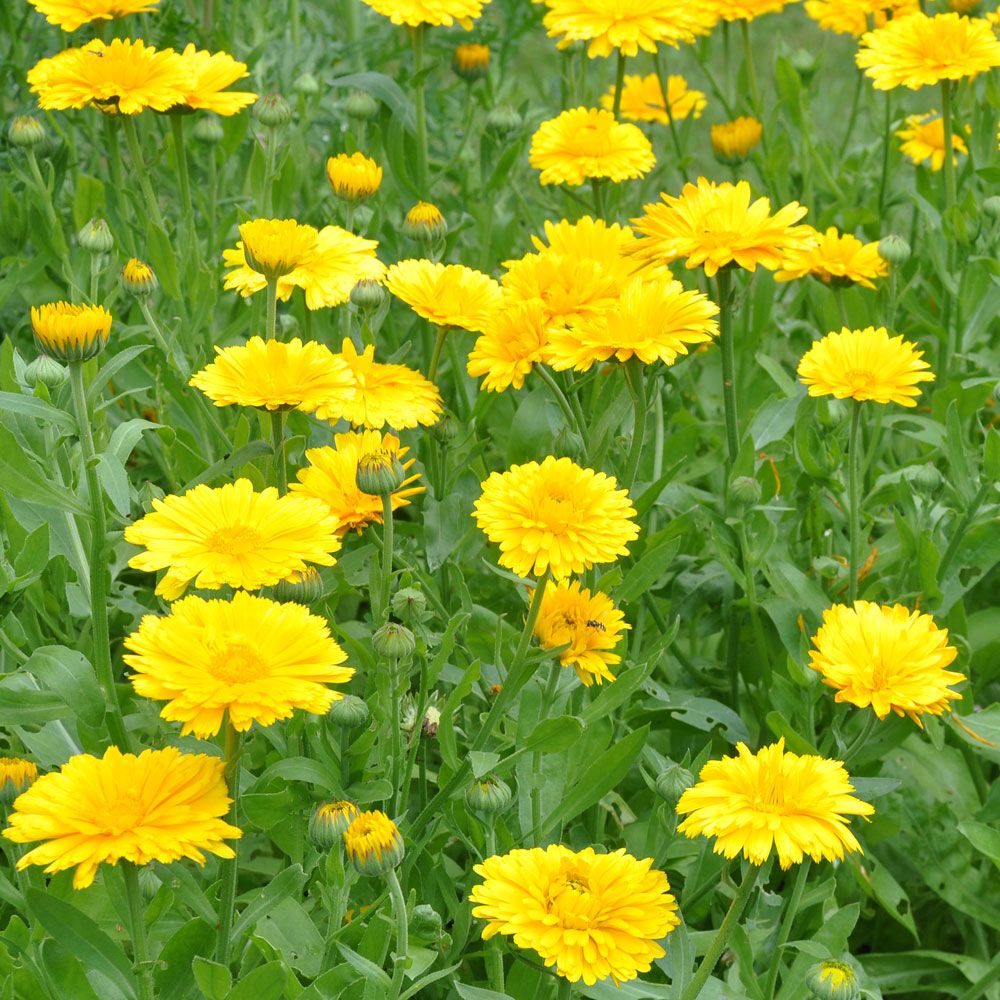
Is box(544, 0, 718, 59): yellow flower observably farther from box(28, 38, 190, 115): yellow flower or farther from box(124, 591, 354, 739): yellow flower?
box(124, 591, 354, 739): yellow flower

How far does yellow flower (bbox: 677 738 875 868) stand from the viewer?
136 cm

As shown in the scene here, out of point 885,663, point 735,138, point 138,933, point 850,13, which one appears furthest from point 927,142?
point 138,933

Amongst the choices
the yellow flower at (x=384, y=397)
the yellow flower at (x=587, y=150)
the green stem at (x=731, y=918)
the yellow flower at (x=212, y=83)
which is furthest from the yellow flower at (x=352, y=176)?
the green stem at (x=731, y=918)

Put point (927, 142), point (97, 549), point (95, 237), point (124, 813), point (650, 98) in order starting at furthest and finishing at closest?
point (650, 98)
point (927, 142)
point (95, 237)
point (97, 549)
point (124, 813)

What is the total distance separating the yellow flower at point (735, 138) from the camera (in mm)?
2773

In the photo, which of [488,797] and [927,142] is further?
[927,142]

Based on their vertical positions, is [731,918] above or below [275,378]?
below

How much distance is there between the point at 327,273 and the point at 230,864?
87 centimetres

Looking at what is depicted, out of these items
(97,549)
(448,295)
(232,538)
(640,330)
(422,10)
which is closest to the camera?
(232,538)

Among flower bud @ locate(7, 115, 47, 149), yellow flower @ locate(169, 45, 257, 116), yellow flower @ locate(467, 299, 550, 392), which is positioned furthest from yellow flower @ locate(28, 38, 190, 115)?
yellow flower @ locate(467, 299, 550, 392)

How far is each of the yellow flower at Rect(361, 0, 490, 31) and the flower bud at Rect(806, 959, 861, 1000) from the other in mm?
1622

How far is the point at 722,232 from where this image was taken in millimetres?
1902

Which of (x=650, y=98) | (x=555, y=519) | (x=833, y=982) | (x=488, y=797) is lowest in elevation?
(x=833, y=982)

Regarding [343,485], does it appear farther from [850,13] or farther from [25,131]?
[850,13]
